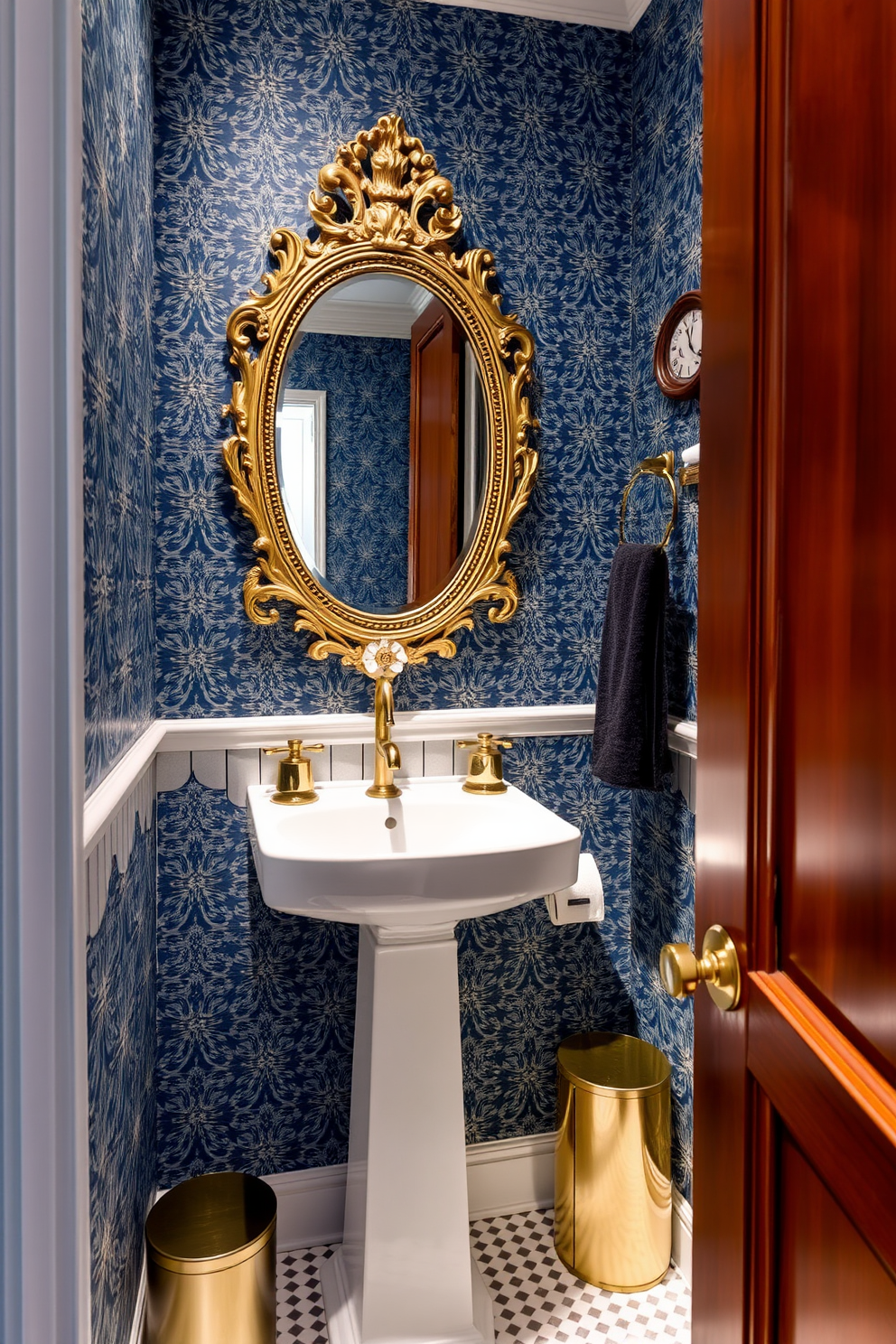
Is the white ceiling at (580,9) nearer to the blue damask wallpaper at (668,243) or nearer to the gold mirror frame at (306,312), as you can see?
the blue damask wallpaper at (668,243)

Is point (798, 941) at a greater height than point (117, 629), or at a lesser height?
lesser

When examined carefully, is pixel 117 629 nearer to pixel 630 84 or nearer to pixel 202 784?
pixel 202 784

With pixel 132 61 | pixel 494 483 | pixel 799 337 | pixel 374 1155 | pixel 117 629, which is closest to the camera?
pixel 799 337

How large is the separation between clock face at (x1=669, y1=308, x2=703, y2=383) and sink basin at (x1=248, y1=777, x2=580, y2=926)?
0.84 meters

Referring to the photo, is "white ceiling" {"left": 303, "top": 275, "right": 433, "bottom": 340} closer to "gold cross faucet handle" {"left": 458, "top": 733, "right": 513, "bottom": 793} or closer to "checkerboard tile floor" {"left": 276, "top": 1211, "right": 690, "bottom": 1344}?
"gold cross faucet handle" {"left": 458, "top": 733, "right": 513, "bottom": 793}

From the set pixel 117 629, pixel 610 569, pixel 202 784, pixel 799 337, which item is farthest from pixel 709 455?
pixel 202 784

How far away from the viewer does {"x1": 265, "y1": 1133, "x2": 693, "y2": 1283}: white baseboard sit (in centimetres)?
181

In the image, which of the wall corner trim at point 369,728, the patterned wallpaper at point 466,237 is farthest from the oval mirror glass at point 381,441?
the wall corner trim at point 369,728

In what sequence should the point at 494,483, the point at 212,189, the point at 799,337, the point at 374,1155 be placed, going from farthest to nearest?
1. the point at 494,483
2. the point at 212,189
3. the point at 374,1155
4. the point at 799,337

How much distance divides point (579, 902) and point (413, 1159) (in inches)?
21.6

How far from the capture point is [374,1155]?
1578mm

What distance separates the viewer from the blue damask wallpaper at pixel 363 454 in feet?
5.87

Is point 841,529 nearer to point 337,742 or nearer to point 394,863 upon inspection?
point 394,863

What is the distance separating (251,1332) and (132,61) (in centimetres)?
200
